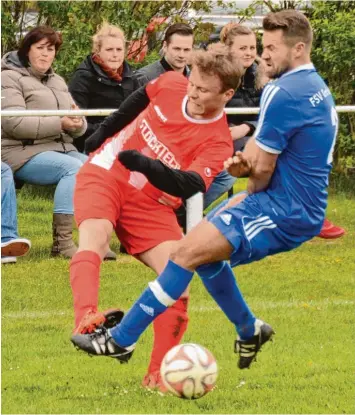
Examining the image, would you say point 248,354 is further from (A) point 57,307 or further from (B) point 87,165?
(A) point 57,307

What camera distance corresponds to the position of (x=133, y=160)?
287 inches

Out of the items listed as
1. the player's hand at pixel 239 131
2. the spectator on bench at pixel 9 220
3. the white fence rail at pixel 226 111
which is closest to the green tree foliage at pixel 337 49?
the player's hand at pixel 239 131

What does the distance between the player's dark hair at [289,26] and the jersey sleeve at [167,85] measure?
92cm

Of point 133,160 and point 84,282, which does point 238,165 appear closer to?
point 133,160

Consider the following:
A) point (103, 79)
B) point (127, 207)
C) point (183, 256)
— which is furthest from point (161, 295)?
point (103, 79)

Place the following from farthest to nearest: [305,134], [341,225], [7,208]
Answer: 1. [341,225]
2. [7,208]
3. [305,134]

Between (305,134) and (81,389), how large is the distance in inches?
79.2

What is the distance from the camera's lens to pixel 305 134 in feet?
23.3

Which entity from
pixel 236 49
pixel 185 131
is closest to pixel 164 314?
pixel 185 131

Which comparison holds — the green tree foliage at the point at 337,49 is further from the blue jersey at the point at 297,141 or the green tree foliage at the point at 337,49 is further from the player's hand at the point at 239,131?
the blue jersey at the point at 297,141

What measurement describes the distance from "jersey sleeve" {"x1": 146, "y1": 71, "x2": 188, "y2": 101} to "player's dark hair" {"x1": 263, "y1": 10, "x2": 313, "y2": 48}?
92cm

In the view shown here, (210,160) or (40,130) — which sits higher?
(210,160)

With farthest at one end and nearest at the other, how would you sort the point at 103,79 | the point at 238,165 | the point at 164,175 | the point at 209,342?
the point at 103,79 → the point at 209,342 → the point at 164,175 → the point at 238,165

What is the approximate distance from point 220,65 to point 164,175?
27.8 inches
